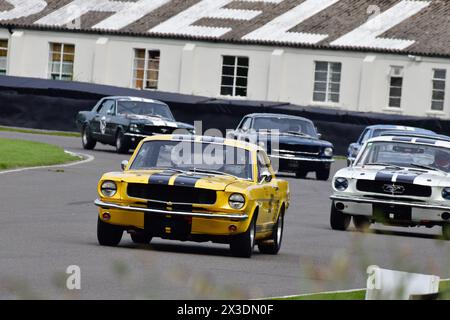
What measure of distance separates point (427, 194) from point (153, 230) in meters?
5.85

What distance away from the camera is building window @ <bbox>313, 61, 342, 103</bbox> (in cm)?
5872

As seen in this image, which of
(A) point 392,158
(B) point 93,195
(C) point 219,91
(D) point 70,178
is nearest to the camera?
(A) point 392,158

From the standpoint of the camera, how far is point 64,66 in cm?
6312

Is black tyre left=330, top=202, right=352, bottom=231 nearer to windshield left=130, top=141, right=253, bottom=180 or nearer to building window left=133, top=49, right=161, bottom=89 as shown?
windshield left=130, top=141, right=253, bottom=180

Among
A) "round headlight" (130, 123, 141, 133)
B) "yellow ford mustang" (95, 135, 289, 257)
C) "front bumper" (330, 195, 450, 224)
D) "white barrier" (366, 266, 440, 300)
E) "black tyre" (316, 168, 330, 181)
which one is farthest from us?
"round headlight" (130, 123, 141, 133)

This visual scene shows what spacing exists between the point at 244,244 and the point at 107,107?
24.6m

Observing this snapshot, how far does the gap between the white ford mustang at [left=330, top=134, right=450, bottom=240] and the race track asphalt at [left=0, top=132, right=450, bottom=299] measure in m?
0.33

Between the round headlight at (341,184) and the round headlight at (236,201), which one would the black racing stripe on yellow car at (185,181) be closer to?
the round headlight at (236,201)

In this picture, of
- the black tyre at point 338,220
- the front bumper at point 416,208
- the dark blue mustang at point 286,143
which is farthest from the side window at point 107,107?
the front bumper at point 416,208

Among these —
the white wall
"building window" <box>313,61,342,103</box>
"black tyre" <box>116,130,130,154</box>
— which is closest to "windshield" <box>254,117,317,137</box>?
"black tyre" <box>116,130,130,154</box>

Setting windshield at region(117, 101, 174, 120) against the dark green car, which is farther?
windshield at region(117, 101, 174, 120)

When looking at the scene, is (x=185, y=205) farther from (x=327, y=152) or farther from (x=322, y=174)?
(x=322, y=174)
